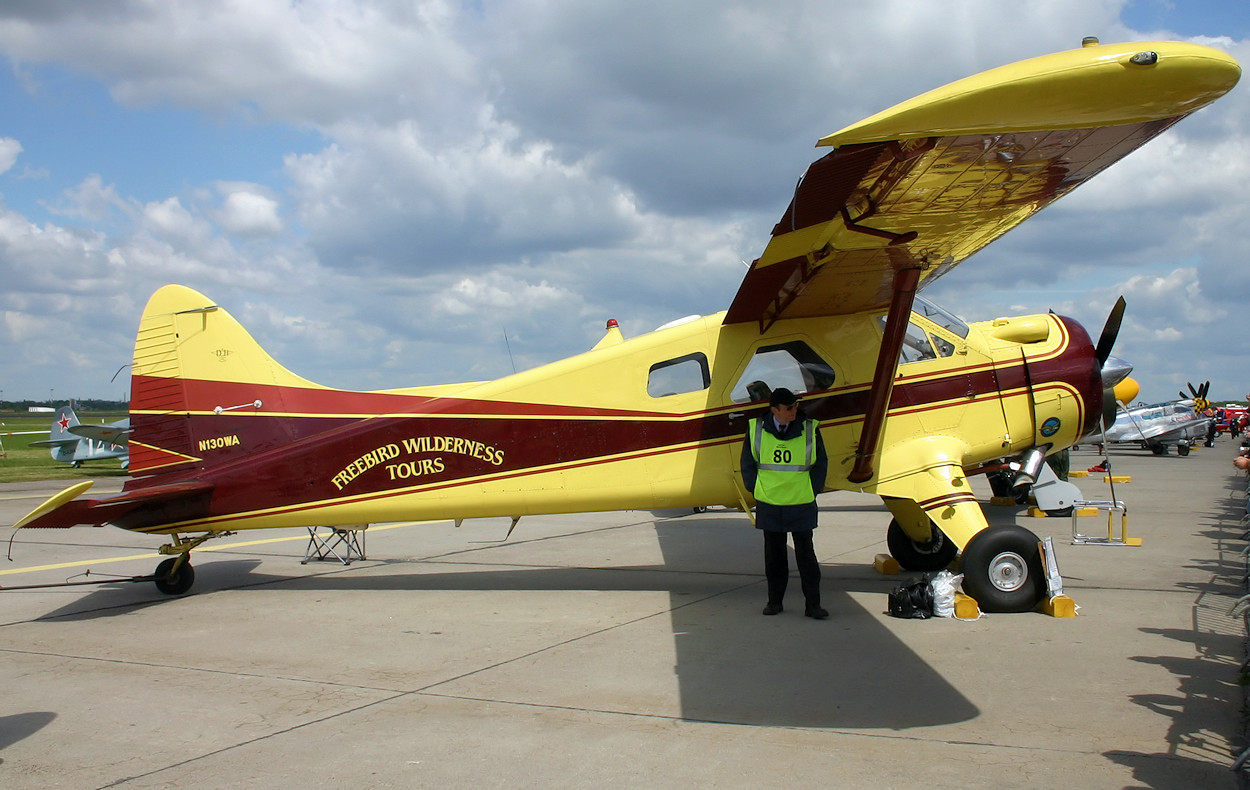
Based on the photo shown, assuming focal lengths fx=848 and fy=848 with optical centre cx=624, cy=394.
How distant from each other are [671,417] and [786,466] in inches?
50.5

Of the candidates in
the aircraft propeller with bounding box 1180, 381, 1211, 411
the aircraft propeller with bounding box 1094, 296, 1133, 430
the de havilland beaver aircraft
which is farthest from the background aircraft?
the de havilland beaver aircraft

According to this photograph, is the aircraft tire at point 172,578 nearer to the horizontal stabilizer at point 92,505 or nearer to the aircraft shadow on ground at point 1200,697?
the horizontal stabilizer at point 92,505

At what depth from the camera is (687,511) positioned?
616 inches

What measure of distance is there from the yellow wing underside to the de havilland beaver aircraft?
60 mm

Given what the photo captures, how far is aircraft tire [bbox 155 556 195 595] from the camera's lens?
8297 mm

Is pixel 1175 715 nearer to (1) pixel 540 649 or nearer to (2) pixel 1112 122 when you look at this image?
(2) pixel 1112 122

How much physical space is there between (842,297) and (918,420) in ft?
4.18

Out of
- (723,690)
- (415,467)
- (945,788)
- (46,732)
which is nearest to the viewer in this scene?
(945,788)

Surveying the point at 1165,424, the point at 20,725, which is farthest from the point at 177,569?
the point at 1165,424

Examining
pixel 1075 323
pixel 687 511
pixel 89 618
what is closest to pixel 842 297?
pixel 1075 323

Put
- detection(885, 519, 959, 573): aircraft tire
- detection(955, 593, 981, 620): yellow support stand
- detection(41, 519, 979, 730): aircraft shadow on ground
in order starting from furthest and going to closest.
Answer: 1. detection(885, 519, 959, 573): aircraft tire
2. detection(955, 593, 981, 620): yellow support stand
3. detection(41, 519, 979, 730): aircraft shadow on ground

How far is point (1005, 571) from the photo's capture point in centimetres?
652

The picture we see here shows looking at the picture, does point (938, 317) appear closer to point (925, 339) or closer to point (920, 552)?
point (925, 339)

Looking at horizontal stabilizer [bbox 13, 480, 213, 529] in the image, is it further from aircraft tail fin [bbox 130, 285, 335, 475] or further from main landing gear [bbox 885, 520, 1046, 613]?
main landing gear [bbox 885, 520, 1046, 613]
